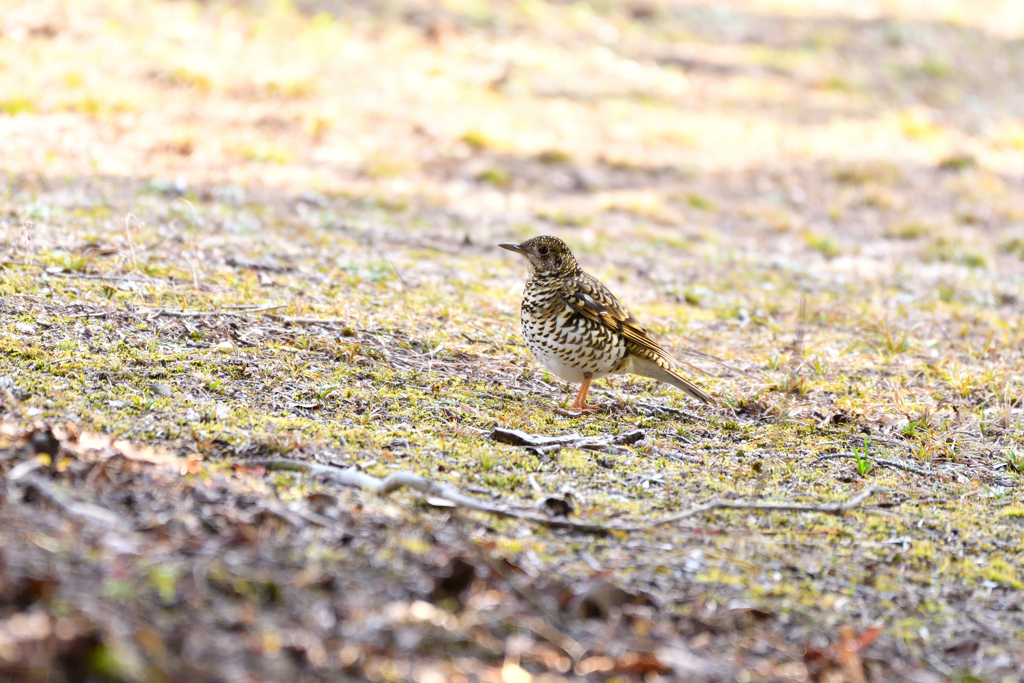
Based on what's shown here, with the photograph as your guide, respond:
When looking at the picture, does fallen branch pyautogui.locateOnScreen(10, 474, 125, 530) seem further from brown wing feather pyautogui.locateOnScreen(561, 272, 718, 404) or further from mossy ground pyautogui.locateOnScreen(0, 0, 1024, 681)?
brown wing feather pyautogui.locateOnScreen(561, 272, 718, 404)

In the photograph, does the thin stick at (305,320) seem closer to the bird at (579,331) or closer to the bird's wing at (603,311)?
the bird at (579,331)

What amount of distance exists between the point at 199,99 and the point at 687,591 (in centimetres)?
987

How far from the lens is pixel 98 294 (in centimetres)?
538

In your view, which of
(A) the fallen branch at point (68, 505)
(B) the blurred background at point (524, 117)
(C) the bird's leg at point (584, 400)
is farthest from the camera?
(B) the blurred background at point (524, 117)

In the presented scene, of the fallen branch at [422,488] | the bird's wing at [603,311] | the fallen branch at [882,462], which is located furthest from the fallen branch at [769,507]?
the bird's wing at [603,311]

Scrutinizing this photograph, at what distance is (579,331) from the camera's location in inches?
204

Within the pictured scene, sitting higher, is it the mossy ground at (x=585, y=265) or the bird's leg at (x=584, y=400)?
the mossy ground at (x=585, y=265)

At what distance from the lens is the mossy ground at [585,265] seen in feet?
A: 11.5

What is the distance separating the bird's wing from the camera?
211 inches

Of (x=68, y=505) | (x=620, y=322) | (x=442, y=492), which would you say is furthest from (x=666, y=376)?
(x=68, y=505)

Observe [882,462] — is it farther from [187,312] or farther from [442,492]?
[187,312]

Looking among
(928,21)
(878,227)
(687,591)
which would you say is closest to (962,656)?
(687,591)

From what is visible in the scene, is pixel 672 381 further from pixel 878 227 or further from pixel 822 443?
pixel 878 227

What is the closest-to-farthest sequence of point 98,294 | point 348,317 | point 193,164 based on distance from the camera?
1. point 98,294
2. point 348,317
3. point 193,164
